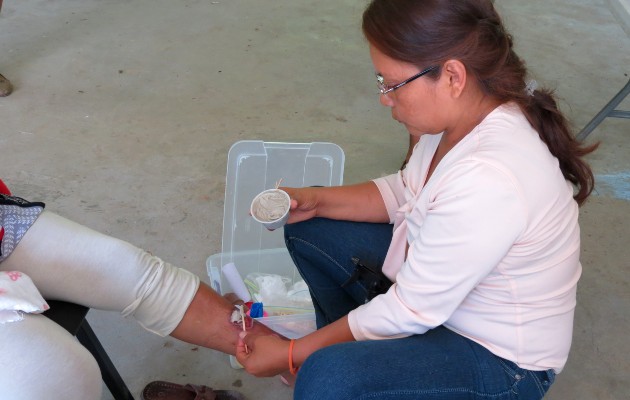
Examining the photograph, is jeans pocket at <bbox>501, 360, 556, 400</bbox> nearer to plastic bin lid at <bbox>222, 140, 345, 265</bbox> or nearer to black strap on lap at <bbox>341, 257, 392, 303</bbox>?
black strap on lap at <bbox>341, 257, 392, 303</bbox>

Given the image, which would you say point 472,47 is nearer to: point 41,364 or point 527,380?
point 527,380

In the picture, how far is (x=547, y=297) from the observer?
0.94 m

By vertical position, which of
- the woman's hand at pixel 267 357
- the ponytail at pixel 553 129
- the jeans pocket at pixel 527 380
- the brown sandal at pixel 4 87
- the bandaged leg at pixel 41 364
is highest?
the ponytail at pixel 553 129

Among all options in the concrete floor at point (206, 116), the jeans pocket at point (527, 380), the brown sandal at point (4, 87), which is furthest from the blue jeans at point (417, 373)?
the brown sandal at point (4, 87)

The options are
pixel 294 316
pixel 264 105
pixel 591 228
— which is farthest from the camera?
pixel 264 105

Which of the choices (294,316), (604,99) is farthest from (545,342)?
(604,99)

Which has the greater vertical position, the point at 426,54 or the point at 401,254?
the point at 426,54

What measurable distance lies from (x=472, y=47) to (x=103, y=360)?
91 centimetres

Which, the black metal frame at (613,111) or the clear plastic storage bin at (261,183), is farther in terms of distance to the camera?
the black metal frame at (613,111)

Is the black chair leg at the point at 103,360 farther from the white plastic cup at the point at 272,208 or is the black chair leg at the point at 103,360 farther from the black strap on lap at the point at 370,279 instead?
the black strap on lap at the point at 370,279

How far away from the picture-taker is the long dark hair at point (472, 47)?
35.3 inches

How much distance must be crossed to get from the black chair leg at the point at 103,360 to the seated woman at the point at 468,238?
0.39 meters

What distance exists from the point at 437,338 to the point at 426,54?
45 cm

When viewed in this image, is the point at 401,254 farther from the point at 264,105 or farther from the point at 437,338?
the point at 264,105
